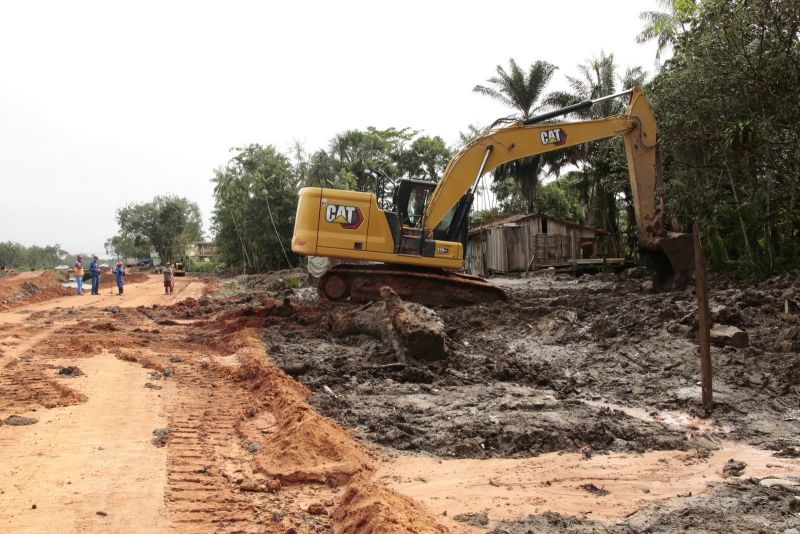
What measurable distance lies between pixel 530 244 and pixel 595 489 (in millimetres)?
28216

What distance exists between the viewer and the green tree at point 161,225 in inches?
2970

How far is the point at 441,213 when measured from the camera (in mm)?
14695

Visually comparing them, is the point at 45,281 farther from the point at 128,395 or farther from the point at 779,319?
the point at 779,319

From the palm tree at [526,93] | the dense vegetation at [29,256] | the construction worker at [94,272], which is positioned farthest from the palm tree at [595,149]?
the dense vegetation at [29,256]

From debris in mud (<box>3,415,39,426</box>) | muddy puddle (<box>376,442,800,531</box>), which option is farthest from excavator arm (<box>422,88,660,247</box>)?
debris in mud (<box>3,415,39,426</box>)

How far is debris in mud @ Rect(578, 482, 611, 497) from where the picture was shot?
455cm

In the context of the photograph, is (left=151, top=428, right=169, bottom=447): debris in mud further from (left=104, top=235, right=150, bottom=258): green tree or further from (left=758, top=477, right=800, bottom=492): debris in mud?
(left=104, top=235, right=150, bottom=258): green tree

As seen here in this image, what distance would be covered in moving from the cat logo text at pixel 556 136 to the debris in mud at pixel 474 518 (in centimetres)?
1172

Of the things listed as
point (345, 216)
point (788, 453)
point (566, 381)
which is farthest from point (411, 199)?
point (788, 453)

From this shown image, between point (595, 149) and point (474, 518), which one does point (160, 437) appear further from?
point (595, 149)

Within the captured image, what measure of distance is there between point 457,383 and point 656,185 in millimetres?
8516

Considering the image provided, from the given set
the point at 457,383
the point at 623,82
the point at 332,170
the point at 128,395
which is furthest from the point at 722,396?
the point at 332,170

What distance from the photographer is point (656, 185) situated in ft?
47.1

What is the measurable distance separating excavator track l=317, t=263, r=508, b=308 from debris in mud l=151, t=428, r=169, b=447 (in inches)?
353
